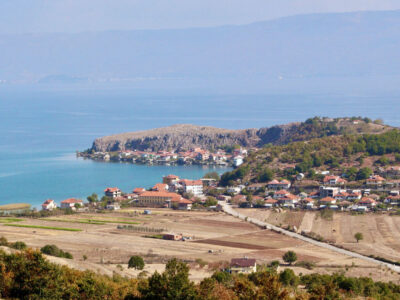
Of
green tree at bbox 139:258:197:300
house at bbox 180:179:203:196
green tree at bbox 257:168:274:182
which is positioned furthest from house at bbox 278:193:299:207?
green tree at bbox 139:258:197:300

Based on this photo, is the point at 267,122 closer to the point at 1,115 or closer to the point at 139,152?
the point at 139,152

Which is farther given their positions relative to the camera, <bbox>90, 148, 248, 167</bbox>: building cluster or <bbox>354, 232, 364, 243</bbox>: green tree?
<bbox>90, 148, 248, 167</bbox>: building cluster

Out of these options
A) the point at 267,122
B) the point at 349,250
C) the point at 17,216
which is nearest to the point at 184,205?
the point at 17,216

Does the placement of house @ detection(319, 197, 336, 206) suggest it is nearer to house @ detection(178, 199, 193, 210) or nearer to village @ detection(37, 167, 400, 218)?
village @ detection(37, 167, 400, 218)

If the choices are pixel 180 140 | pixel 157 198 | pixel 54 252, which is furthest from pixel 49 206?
pixel 180 140

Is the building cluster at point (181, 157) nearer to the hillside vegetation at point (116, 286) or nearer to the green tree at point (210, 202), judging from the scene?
the green tree at point (210, 202)

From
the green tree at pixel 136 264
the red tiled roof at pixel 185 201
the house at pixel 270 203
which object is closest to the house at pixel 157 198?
the red tiled roof at pixel 185 201

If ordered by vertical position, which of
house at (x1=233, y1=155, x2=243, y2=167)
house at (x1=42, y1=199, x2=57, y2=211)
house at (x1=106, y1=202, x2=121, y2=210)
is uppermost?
house at (x1=233, y1=155, x2=243, y2=167)
